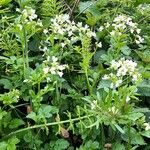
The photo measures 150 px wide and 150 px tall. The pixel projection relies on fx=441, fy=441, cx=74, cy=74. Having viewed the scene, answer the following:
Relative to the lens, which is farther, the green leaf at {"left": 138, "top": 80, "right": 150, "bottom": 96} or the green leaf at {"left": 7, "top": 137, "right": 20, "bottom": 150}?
the green leaf at {"left": 138, "top": 80, "right": 150, "bottom": 96}

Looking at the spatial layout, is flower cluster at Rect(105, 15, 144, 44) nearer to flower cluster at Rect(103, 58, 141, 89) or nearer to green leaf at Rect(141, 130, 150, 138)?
flower cluster at Rect(103, 58, 141, 89)

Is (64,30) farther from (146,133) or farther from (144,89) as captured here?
(146,133)

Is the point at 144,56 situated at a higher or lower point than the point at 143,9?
lower

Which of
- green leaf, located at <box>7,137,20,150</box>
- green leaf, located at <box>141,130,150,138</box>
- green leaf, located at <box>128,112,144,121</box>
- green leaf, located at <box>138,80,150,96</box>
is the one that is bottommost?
green leaf, located at <box>141,130,150,138</box>

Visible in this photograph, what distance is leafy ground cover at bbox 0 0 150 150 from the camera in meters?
1.51

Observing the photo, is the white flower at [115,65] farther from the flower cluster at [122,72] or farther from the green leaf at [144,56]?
the green leaf at [144,56]

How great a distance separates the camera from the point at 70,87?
1.75 m

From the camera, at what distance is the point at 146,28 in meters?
2.03

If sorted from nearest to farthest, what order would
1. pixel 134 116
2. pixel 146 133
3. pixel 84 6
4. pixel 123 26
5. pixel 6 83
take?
pixel 134 116, pixel 146 133, pixel 6 83, pixel 123 26, pixel 84 6

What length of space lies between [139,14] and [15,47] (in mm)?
649

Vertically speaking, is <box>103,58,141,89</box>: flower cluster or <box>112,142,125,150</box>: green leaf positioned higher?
<box>103,58,141,89</box>: flower cluster

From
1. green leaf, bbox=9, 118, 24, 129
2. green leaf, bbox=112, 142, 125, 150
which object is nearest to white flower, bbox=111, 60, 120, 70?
green leaf, bbox=112, 142, 125, 150

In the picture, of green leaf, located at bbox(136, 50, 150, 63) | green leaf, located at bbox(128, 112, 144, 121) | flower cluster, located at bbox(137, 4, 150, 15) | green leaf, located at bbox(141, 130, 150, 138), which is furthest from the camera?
flower cluster, located at bbox(137, 4, 150, 15)

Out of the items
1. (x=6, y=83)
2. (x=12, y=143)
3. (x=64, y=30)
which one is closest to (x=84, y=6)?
(x=64, y=30)
